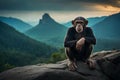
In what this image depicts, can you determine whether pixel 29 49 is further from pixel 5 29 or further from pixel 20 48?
pixel 5 29

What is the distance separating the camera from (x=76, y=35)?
13398mm

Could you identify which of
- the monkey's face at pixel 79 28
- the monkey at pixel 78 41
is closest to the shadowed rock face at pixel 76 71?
the monkey at pixel 78 41

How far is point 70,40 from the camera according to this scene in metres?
13.2

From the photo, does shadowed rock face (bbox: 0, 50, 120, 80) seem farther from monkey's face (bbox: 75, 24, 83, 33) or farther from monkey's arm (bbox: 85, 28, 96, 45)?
monkey's face (bbox: 75, 24, 83, 33)

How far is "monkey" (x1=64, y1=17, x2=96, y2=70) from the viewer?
13.0 meters

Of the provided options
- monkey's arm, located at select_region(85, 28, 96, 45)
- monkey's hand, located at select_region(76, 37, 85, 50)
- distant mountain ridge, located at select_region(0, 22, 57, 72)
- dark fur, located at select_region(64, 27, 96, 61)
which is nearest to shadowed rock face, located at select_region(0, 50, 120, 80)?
dark fur, located at select_region(64, 27, 96, 61)

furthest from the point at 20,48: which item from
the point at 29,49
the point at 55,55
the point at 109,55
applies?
the point at 109,55

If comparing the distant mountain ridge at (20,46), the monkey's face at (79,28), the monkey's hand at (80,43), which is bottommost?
the distant mountain ridge at (20,46)

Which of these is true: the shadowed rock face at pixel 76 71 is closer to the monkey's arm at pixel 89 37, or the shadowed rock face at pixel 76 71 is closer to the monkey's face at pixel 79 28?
the monkey's arm at pixel 89 37

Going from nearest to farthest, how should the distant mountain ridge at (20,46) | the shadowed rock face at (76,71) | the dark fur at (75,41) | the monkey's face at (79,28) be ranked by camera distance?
the shadowed rock face at (76,71), the monkey's face at (79,28), the dark fur at (75,41), the distant mountain ridge at (20,46)

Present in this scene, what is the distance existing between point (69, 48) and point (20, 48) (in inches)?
5575

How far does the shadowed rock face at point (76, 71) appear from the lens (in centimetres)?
1274

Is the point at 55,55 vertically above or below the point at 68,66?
below

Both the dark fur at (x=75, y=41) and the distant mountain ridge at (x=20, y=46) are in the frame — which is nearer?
the dark fur at (x=75, y=41)
